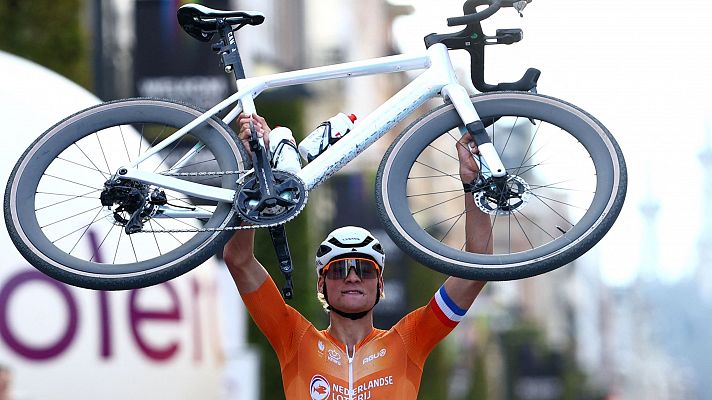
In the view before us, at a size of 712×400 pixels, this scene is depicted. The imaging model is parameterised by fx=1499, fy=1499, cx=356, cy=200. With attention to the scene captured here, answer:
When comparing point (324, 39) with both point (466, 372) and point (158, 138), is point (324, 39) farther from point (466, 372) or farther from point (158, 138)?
point (158, 138)

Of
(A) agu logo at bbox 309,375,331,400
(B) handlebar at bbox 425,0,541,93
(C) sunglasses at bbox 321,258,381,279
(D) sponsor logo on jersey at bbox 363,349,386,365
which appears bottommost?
(A) agu logo at bbox 309,375,331,400

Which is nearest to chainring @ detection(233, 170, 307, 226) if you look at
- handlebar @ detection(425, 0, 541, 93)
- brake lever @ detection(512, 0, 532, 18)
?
handlebar @ detection(425, 0, 541, 93)

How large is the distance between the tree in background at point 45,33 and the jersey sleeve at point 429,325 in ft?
35.5

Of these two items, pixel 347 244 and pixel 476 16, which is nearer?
pixel 476 16

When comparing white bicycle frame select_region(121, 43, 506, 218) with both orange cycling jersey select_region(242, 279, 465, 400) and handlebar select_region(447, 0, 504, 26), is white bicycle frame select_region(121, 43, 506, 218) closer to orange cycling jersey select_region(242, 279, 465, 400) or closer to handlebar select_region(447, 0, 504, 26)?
handlebar select_region(447, 0, 504, 26)

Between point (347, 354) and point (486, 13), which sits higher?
point (486, 13)

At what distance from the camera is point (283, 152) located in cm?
605

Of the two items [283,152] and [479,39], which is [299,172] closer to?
[283,152]

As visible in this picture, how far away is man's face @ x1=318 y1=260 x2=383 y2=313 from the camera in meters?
6.22

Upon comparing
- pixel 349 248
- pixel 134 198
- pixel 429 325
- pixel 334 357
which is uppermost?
pixel 134 198

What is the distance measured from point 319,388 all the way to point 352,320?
341 mm

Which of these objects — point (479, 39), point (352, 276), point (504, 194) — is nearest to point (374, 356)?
point (352, 276)

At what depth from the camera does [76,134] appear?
19.9 ft

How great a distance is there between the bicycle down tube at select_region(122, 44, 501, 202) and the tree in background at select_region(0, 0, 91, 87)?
10.8 metres
